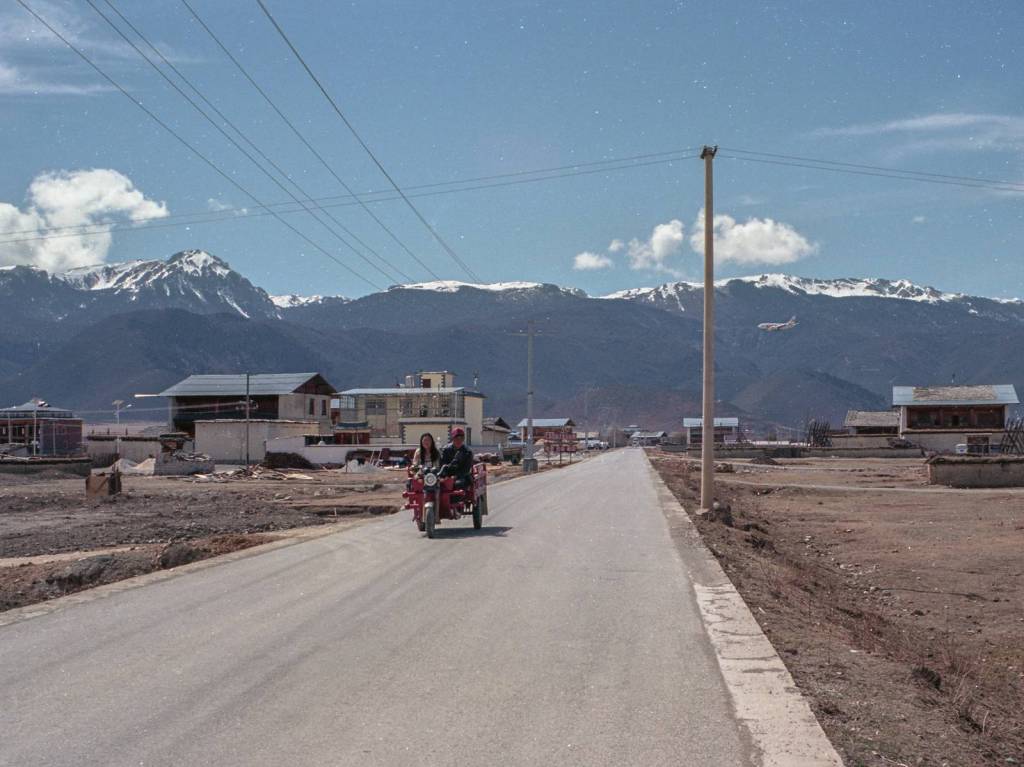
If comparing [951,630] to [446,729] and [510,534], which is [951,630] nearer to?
[510,534]

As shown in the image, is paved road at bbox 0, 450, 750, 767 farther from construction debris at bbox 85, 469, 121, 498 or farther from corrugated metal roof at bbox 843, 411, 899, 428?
corrugated metal roof at bbox 843, 411, 899, 428

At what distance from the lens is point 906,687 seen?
23.0 feet

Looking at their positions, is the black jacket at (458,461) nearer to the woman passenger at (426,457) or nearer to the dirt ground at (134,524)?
the woman passenger at (426,457)

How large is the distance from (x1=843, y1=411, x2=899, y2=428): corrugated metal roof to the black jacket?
373ft

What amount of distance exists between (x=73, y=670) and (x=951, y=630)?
32.5 feet

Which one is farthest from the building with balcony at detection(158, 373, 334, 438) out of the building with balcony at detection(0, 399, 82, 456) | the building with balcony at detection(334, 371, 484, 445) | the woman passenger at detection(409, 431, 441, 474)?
the woman passenger at detection(409, 431, 441, 474)

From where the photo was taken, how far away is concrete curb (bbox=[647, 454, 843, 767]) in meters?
5.36

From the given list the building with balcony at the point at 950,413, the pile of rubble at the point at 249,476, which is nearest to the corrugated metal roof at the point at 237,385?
the pile of rubble at the point at 249,476

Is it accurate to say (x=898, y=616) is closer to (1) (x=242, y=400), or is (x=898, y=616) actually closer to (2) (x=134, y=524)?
(2) (x=134, y=524)

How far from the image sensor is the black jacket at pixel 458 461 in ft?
58.6

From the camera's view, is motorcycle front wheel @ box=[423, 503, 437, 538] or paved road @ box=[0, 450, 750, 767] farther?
motorcycle front wheel @ box=[423, 503, 437, 538]

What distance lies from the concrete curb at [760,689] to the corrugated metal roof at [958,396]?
104 m

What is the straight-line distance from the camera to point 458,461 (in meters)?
18.0

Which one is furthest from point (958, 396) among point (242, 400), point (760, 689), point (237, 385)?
point (760, 689)
